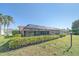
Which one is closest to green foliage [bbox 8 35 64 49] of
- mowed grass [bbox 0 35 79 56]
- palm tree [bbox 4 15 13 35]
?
mowed grass [bbox 0 35 79 56]

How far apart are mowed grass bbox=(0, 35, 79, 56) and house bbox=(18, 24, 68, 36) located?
0.17 m

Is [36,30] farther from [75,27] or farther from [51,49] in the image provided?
[75,27]

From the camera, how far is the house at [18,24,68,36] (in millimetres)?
7473

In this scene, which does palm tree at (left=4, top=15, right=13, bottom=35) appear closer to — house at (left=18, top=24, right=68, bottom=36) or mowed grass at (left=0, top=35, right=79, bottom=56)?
house at (left=18, top=24, right=68, bottom=36)

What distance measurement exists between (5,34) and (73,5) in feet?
4.33

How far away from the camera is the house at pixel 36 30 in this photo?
7.47 meters

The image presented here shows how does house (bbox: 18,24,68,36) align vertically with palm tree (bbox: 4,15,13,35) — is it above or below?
below

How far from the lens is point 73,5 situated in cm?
744

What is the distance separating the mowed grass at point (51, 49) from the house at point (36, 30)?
170mm

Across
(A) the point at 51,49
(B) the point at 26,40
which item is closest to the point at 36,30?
(B) the point at 26,40

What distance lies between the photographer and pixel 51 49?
7492 millimetres

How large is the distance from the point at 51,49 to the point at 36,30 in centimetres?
43

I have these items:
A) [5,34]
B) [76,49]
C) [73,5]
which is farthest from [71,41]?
[5,34]

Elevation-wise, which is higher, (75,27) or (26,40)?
(75,27)
